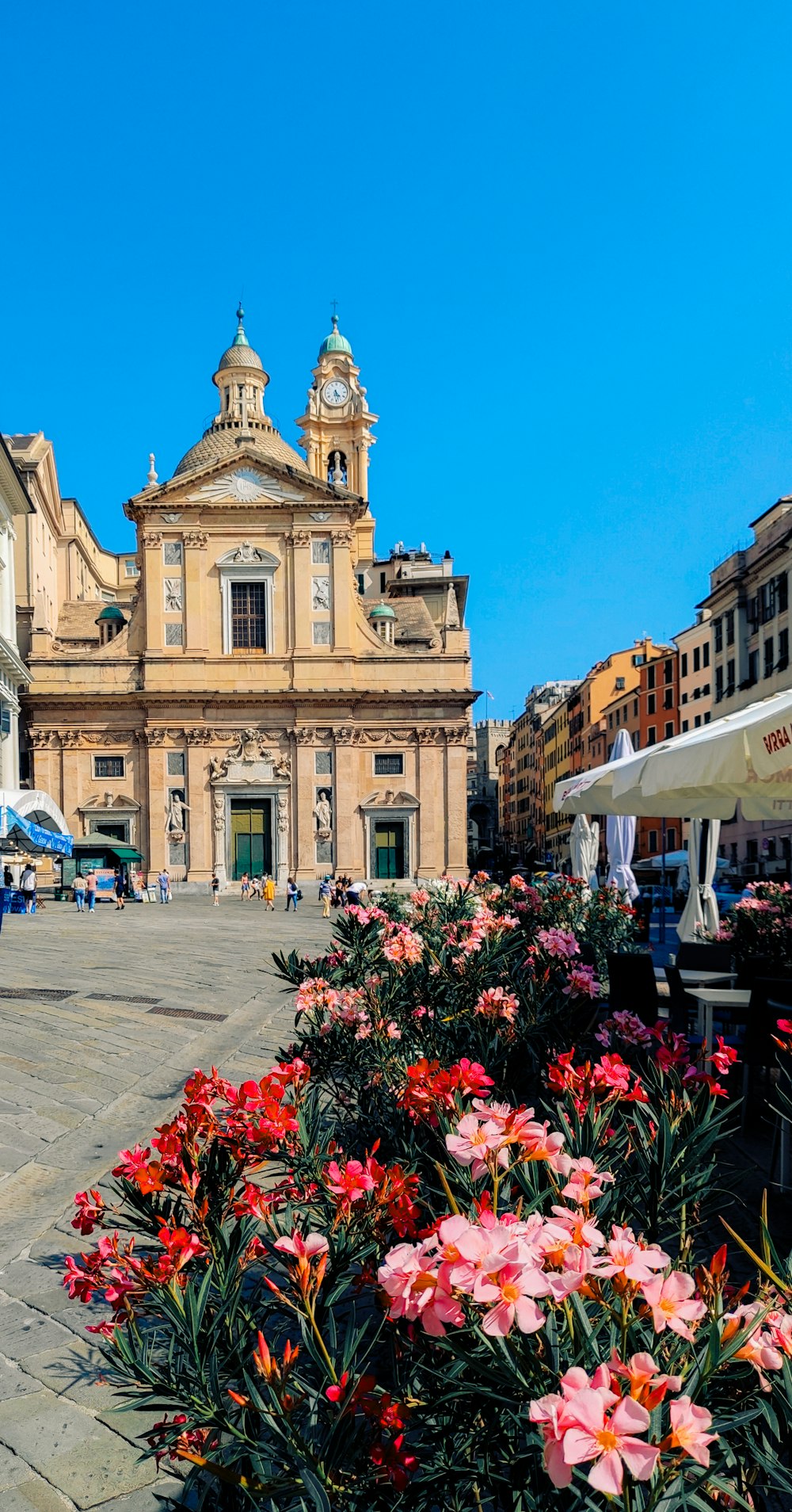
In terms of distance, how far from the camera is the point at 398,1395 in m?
1.84

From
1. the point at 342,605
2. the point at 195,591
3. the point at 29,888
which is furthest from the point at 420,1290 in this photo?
the point at 195,591

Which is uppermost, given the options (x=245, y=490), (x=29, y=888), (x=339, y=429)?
(x=339, y=429)

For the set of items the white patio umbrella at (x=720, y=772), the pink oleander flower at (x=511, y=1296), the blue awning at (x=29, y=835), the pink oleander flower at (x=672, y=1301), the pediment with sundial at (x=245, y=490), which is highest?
the pediment with sundial at (x=245, y=490)

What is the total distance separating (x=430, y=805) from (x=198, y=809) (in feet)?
26.8

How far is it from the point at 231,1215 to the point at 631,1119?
46.0 inches

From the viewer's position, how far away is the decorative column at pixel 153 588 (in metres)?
36.4

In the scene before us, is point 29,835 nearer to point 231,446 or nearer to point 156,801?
point 156,801

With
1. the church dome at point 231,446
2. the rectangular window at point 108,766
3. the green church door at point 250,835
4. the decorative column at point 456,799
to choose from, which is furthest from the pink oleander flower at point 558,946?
the church dome at point 231,446

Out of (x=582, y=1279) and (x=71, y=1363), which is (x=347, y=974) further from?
(x=582, y=1279)

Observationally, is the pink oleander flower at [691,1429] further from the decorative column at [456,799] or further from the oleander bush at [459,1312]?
the decorative column at [456,799]

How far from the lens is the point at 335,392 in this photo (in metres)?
55.6

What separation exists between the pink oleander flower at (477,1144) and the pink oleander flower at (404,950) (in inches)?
142

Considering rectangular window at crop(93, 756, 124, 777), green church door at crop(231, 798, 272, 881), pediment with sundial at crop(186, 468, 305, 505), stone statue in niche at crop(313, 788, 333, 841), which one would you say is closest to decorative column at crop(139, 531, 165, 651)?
pediment with sundial at crop(186, 468, 305, 505)

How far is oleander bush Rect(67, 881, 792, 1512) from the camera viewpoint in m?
1.46
